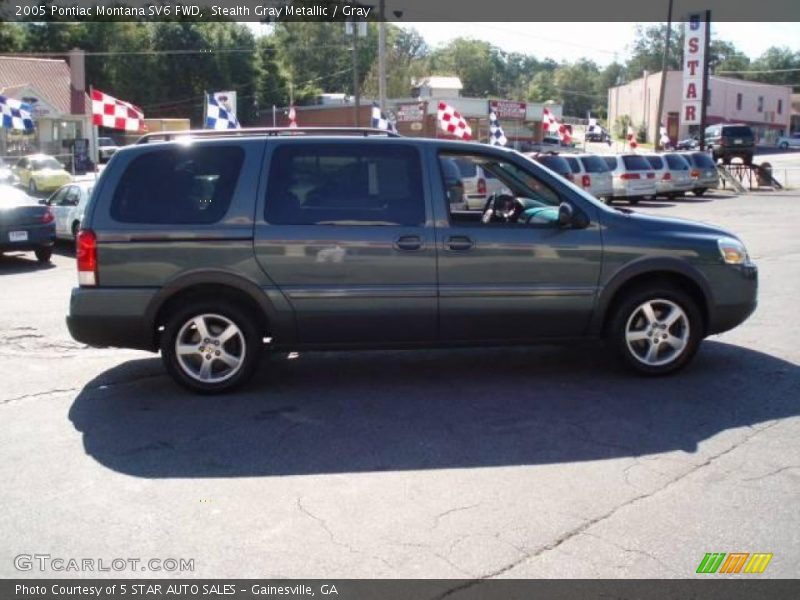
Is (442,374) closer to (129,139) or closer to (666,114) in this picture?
(129,139)

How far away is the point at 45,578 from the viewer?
3.67 m

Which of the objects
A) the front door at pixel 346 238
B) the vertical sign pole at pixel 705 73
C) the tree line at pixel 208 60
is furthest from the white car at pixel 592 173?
the tree line at pixel 208 60

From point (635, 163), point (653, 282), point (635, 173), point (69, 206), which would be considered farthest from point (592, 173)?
point (653, 282)

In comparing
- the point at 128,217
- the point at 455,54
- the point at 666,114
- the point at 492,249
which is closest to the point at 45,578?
the point at 128,217

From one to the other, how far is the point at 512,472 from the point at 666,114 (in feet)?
252

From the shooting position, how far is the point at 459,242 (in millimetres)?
6223

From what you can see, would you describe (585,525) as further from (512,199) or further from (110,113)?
(110,113)

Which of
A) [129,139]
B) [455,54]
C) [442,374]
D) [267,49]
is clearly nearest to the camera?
[442,374]

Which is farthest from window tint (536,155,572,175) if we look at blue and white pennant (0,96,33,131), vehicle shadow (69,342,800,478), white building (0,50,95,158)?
white building (0,50,95,158)

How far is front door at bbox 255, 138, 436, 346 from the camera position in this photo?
20.1 feet

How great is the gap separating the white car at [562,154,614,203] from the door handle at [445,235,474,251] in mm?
20500

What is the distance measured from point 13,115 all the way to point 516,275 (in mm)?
22841

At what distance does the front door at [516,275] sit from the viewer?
6242 millimetres

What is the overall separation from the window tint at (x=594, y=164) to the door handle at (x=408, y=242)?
845 inches
